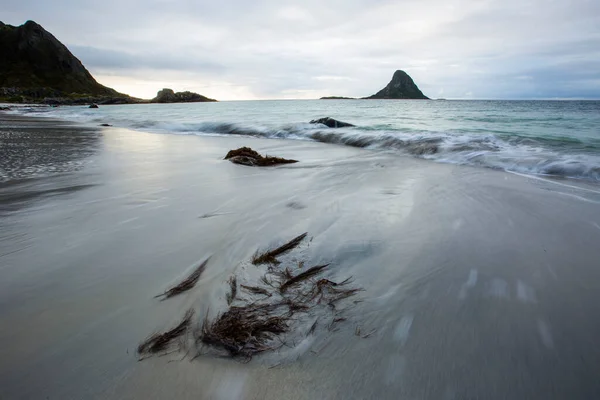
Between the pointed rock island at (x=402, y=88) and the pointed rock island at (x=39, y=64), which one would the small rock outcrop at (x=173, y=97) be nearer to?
the pointed rock island at (x=39, y=64)

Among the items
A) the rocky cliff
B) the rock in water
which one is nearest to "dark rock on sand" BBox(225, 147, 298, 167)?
the rocky cliff

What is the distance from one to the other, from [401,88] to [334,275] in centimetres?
15744

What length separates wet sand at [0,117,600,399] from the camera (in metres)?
1.34

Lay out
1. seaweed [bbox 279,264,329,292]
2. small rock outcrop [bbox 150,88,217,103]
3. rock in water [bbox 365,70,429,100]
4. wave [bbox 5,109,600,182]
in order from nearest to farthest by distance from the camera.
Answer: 1. seaweed [bbox 279,264,329,292]
2. wave [bbox 5,109,600,182]
3. small rock outcrop [bbox 150,88,217,103]
4. rock in water [bbox 365,70,429,100]

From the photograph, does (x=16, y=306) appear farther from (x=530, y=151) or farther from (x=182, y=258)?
(x=530, y=151)

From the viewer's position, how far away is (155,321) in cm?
167

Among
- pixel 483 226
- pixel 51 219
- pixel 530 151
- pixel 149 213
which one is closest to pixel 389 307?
pixel 483 226

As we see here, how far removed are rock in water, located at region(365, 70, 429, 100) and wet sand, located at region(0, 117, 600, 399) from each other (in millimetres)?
153673

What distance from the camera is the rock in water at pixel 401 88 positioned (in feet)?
467

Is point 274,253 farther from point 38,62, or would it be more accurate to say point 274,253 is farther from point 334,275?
point 38,62

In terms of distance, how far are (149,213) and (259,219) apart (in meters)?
1.28

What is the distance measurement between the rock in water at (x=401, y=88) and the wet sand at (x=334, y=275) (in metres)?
154

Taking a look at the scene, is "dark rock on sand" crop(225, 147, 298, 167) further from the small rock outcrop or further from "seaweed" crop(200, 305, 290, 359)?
the small rock outcrop

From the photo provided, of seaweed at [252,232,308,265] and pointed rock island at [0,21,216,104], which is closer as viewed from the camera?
seaweed at [252,232,308,265]
